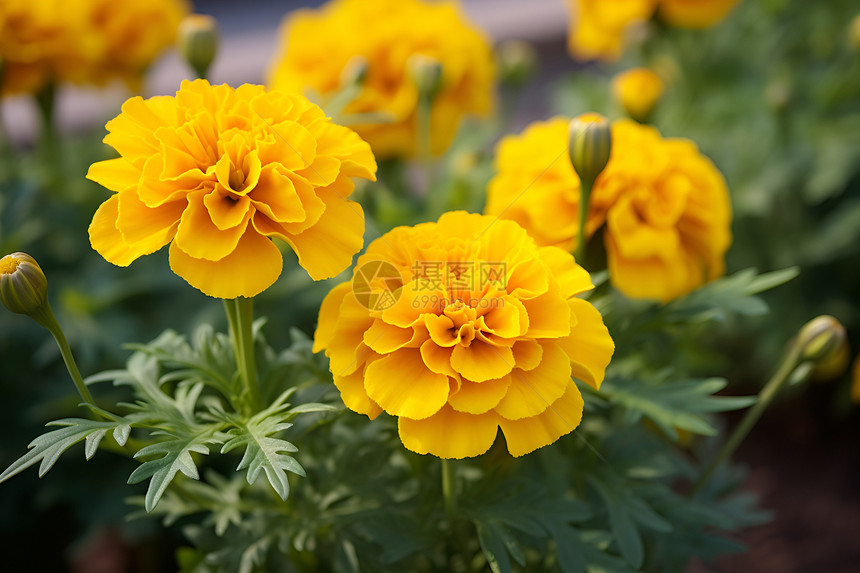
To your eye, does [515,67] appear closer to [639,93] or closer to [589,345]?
[639,93]

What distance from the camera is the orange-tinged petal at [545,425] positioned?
697 mm

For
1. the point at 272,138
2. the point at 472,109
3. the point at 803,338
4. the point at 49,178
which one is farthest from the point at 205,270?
the point at 49,178

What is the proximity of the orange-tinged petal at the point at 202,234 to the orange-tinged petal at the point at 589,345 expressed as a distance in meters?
0.31

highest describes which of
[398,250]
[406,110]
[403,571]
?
[398,250]

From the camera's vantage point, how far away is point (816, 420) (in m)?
1.85

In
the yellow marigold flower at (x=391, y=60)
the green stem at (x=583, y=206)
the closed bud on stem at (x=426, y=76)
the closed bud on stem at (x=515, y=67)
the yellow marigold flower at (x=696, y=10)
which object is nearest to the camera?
the green stem at (x=583, y=206)

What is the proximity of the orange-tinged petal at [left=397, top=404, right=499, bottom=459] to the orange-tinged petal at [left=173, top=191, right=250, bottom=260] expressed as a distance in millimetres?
216

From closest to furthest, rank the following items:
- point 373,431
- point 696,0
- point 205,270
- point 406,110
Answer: point 205,270 → point 373,431 → point 406,110 → point 696,0

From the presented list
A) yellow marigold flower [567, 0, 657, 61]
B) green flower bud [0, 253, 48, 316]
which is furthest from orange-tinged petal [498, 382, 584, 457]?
yellow marigold flower [567, 0, 657, 61]

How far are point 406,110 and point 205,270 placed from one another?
2.58 feet

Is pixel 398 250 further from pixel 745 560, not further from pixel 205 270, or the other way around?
pixel 745 560

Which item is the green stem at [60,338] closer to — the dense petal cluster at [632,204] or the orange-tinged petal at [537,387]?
the orange-tinged petal at [537,387]

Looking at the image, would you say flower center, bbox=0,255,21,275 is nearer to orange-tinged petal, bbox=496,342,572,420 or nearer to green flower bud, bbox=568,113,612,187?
orange-tinged petal, bbox=496,342,572,420

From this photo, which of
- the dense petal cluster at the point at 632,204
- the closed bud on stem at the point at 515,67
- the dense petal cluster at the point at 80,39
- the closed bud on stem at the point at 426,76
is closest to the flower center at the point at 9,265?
the dense petal cluster at the point at 632,204
